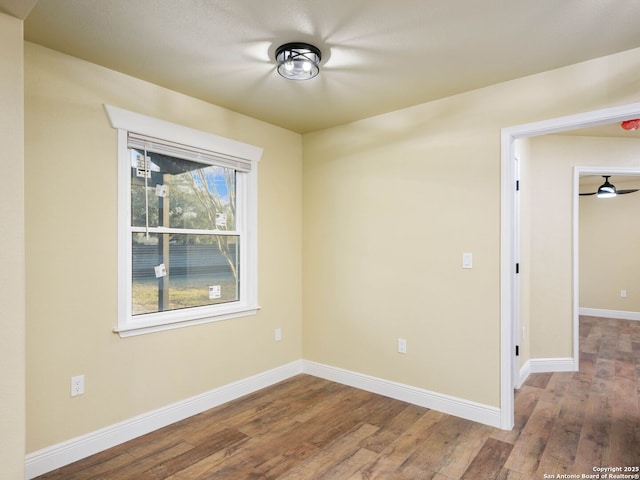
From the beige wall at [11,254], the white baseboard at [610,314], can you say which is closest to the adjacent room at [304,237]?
the beige wall at [11,254]

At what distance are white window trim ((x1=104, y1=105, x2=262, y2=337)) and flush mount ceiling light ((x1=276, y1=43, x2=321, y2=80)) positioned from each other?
104cm

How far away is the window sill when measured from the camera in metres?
2.58

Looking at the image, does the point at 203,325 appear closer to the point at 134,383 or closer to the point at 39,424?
the point at 134,383

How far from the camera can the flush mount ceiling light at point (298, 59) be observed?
2.19m

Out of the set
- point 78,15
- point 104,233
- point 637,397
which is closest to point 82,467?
point 104,233

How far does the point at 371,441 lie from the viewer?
2.59m

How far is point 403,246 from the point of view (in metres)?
3.28

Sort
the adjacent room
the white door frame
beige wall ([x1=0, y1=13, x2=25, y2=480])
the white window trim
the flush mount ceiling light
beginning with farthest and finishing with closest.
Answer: the white door frame
the white window trim
the flush mount ceiling light
the adjacent room
beige wall ([x1=0, y1=13, x2=25, y2=480])

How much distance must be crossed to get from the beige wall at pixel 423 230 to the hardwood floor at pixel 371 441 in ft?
1.12

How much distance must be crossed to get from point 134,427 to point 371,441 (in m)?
1.64

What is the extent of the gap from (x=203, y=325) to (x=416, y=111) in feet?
8.26

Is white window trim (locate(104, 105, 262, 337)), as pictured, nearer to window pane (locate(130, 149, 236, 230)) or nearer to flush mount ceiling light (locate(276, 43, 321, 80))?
window pane (locate(130, 149, 236, 230))

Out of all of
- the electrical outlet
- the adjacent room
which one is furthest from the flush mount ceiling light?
the electrical outlet

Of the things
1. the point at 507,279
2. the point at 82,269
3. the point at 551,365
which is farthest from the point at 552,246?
the point at 82,269
